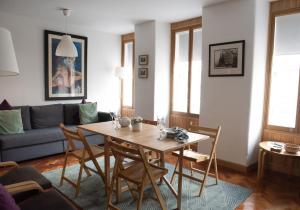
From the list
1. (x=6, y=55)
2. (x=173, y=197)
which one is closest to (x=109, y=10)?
(x=6, y=55)

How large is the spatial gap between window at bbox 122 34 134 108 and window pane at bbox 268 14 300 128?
134 inches

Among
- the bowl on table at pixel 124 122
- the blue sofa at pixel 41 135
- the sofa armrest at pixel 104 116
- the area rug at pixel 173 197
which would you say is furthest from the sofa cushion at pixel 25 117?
the bowl on table at pixel 124 122

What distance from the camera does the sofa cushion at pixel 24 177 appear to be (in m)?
2.12

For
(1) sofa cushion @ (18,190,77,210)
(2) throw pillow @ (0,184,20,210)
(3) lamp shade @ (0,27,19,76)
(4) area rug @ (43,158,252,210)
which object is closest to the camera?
(2) throw pillow @ (0,184,20,210)

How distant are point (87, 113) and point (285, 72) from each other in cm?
365

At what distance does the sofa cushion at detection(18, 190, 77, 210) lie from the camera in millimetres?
1778

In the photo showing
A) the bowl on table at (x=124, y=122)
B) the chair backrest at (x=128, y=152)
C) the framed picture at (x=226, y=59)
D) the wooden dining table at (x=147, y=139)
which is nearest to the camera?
the chair backrest at (x=128, y=152)

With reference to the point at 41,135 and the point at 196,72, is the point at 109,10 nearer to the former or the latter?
the point at 196,72

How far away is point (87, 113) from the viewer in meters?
4.93

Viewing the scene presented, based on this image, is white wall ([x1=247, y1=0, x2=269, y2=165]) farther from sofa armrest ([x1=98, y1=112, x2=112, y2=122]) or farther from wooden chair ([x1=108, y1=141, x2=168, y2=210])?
sofa armrest ([x1=98, y1=112, x2=112, y2=122])

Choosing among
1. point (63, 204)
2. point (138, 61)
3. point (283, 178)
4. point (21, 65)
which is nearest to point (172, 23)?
point (138, 61)

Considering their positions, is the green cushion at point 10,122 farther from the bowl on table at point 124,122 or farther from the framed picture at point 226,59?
the framed picture at point 226,59

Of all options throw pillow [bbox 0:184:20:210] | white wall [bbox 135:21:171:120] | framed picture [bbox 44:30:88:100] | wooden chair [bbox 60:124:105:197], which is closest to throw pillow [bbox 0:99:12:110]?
framed picture [bbox 44:30:88:100]

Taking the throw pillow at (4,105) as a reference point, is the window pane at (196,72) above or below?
above
